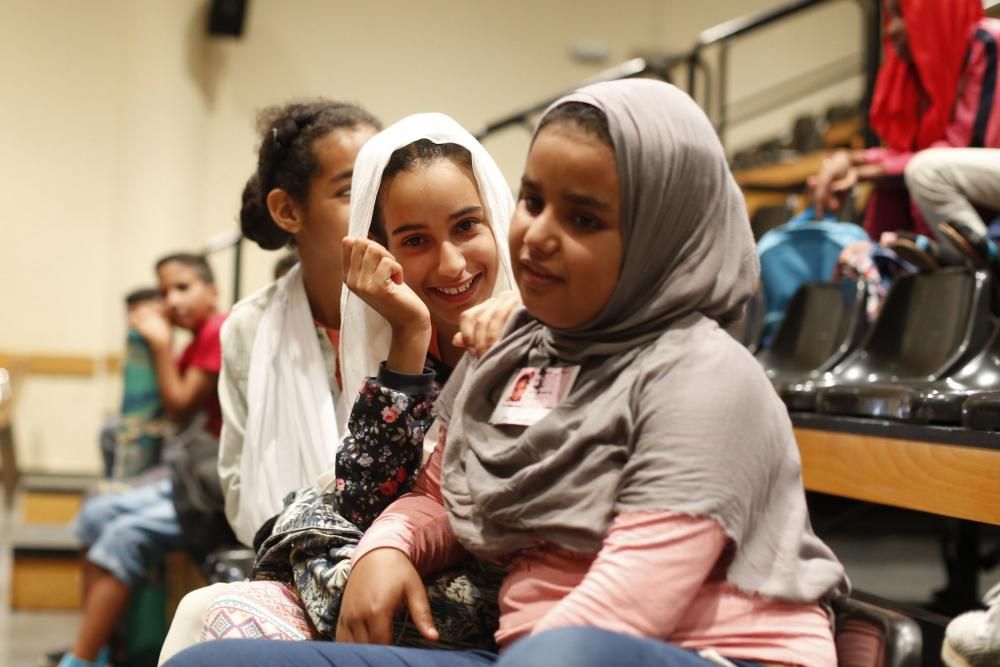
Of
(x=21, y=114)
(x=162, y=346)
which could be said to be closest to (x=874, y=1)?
(x=162, y=346)

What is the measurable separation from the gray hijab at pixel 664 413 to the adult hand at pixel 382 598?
0.09 meters

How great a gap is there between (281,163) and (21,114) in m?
5.49

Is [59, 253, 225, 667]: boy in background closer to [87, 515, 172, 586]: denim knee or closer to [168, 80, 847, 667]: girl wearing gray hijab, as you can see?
[87, 515, 172, 586]: denim knee

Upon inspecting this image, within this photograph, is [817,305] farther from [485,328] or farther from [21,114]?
[21,114]

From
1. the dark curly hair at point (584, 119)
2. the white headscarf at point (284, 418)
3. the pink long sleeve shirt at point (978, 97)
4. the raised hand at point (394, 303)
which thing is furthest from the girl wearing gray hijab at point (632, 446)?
the pink long sleeve shirt at point (978, 97)

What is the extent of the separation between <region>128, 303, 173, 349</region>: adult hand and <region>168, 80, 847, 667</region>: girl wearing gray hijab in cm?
273

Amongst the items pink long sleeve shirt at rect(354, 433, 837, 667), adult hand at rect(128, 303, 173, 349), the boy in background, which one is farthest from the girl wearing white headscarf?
adult hand at rect(128, 303, 173, 349)

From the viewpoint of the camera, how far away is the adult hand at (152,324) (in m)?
3.68

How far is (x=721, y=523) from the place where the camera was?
3.01ft

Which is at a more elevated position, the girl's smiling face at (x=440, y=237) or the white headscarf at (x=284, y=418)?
the girl's smiling face at (x=440, y=237)

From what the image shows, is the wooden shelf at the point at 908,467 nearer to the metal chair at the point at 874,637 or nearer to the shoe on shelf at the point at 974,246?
the shoe on shelf at the point at 974,246

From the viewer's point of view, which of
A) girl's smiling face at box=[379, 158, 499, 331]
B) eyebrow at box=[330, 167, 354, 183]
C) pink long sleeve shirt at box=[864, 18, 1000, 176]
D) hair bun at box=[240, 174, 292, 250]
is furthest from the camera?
pink long sleeve shirt at box=[864, 18, 1000, 176]

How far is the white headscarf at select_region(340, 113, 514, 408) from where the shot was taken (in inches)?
59.7

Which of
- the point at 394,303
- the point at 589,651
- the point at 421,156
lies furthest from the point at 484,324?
the point at 589,651
